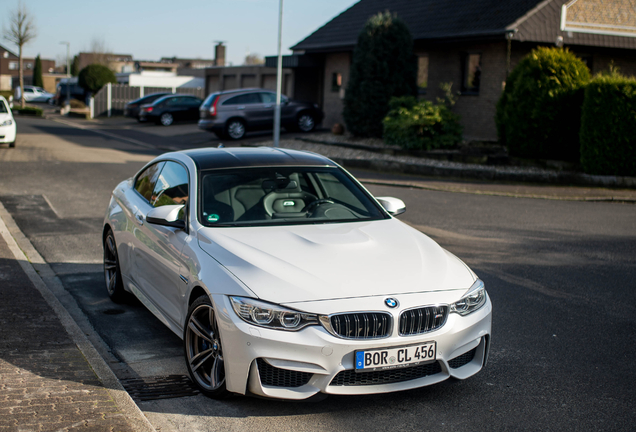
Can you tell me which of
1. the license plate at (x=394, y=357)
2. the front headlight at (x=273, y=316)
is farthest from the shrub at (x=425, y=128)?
the front headlight at (x=273, y=316)

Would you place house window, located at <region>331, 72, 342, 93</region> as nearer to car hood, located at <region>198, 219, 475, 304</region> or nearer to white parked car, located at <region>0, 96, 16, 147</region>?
white parked car, located at <region>0, 96, 16, 147</region>

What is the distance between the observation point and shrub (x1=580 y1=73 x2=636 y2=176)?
16.0 m

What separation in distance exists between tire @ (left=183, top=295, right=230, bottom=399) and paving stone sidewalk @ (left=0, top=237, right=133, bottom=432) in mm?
585

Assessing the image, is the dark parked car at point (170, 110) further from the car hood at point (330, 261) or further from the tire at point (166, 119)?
the car hood at point (330, 261)

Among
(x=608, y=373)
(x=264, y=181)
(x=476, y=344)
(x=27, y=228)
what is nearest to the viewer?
(x=476, y=344)

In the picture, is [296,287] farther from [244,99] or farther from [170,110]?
[170,110]

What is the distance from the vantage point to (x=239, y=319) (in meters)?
3.91

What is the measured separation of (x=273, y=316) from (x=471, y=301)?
128 centimetres

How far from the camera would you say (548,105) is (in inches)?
683

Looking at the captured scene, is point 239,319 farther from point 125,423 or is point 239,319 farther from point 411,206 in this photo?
point 411,206

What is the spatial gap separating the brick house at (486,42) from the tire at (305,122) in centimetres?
318

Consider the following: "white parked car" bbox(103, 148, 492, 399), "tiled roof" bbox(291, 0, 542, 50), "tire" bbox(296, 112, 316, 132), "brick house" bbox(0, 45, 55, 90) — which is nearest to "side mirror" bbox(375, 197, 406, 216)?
"white parked car" bbox(103, 148, 492, 399)

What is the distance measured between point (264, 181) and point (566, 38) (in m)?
19.6

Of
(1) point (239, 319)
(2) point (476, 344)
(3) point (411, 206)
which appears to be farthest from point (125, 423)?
(3) point (411, 206)
